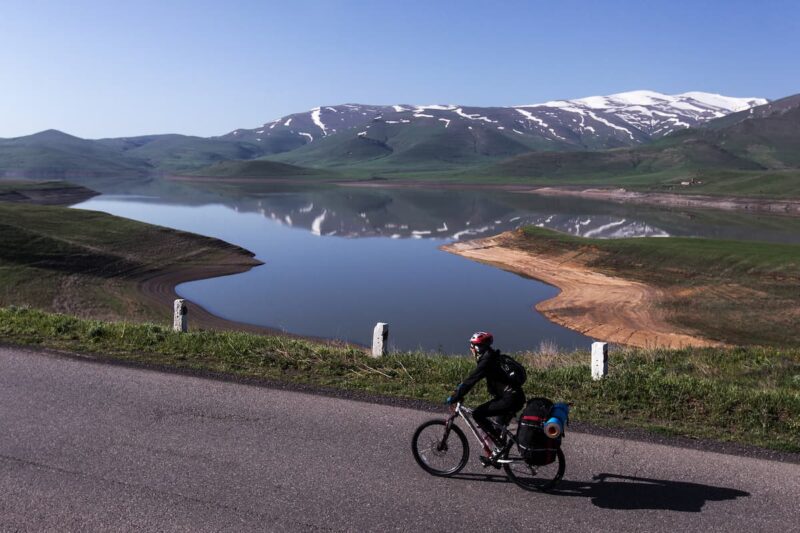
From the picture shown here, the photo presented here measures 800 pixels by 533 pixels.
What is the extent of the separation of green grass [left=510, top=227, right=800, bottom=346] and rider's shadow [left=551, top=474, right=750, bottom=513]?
33.8 m

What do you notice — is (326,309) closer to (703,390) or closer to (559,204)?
(703,390)

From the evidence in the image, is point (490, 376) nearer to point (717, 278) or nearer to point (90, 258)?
point (717, 278)

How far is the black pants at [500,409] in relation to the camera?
10.1 m

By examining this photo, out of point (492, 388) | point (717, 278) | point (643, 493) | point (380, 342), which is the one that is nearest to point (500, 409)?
point (492, 388)

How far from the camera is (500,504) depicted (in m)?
9.43

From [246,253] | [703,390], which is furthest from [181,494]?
[246,253]

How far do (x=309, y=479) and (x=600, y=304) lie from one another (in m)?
43.8

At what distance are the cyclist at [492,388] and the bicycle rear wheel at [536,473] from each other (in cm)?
46

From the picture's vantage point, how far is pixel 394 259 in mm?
77750

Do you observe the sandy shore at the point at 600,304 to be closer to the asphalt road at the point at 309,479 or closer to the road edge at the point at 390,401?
the road edge at the point at 390,401

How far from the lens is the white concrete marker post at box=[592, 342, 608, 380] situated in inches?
580

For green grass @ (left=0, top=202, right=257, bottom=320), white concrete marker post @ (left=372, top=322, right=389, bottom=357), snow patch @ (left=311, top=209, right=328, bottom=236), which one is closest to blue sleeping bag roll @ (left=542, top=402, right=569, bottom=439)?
white concrete marker post @ (left=372, top=322, right=389, bottom=357)

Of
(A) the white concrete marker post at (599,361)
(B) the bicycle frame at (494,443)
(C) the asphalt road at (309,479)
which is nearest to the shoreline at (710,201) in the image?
(A) the white concrete marker post at (599,361)

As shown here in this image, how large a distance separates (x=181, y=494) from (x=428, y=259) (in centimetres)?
6913
